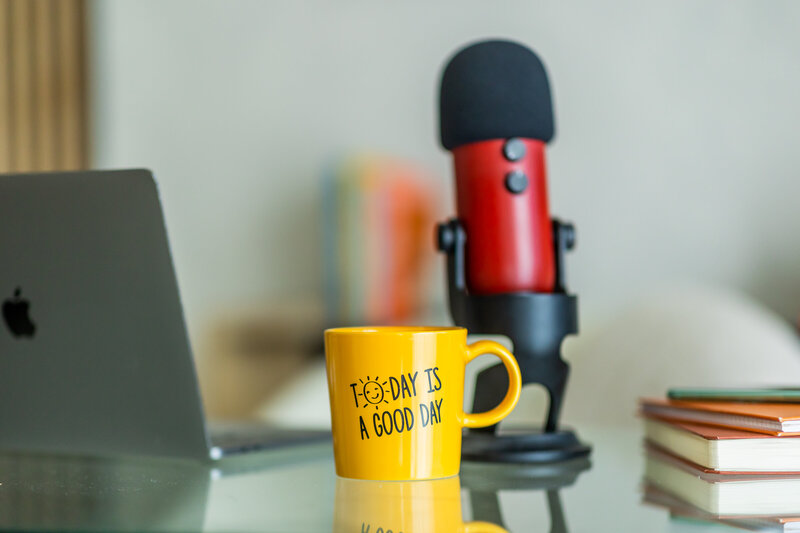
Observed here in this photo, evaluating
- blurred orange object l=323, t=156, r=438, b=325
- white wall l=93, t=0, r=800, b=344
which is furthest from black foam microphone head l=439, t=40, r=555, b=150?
blurred orange object l=323, t=156, r=438, b=325

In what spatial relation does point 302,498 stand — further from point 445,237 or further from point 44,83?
point 44,83

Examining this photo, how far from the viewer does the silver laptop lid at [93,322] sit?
632 millimetres

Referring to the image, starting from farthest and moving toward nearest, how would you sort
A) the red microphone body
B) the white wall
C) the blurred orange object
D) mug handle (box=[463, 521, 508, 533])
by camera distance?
the blurred orange object, the white wall, the red microphone body, mug handle (box=[463, 521, 508, 533])

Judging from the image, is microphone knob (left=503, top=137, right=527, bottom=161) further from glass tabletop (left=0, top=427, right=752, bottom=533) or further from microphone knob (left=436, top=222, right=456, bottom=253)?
glass tabletop (left=0, top=427, right=752, bottom=533)

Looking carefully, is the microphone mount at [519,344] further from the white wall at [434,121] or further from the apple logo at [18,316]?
the white wall at [434,121]

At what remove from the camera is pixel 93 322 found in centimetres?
67

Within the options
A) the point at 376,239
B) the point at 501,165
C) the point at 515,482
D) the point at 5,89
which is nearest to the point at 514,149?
the point at 501,165

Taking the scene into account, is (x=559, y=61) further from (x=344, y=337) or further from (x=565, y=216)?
(x=344, y=337)

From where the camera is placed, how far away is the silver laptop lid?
63cm

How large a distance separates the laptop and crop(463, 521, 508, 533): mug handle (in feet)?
0.85

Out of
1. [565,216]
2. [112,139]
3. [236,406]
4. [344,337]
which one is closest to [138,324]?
[344,337]

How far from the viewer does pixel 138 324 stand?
65 centimetres

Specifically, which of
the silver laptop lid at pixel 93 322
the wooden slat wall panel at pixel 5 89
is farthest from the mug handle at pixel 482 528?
the wooden slat wall panel at pixel 5 89

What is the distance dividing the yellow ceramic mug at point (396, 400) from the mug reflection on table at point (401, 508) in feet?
0.04
